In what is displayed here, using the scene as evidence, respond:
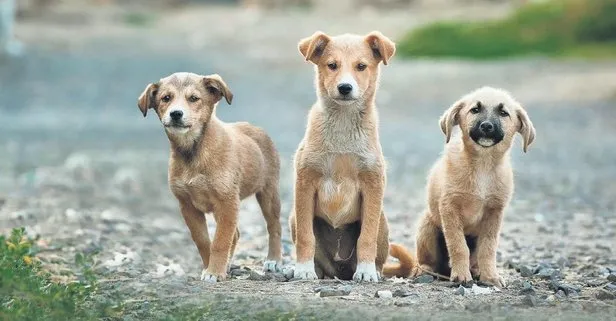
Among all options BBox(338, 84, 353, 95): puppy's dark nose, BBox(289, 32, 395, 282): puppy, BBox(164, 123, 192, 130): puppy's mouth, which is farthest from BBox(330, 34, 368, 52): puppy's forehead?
BBox(164, 123, 192, 130): puppy's mouth

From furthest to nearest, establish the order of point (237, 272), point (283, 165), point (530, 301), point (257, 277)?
point (283, 165) → point (237, 272) → point (257, 277) → point (530, 301)

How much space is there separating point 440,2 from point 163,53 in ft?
27.9

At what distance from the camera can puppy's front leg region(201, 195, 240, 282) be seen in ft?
26.1

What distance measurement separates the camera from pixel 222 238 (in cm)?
797

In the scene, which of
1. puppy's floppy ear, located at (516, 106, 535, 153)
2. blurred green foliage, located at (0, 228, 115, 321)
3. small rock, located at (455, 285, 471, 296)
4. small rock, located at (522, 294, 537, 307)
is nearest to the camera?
blurred green foliage, located at (0, 228, 115, 321)

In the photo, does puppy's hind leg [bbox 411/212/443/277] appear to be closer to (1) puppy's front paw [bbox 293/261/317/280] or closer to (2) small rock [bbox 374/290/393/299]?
(1) puppy's front paw [bbox 293/261/317/280]

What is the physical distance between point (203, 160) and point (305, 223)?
756 millimetres

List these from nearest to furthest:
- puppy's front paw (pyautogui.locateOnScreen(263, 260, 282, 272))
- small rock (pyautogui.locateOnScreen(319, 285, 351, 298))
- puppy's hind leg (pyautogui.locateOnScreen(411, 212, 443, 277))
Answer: small rock (pyautogui.locateOnScreen(319, 285, 351, 298))
puppy's hind leg (pyautogui.locateOnScreen(411, 212, 443, 277))
puppy's front paw (pyautogui.locateOnScreen(263, 260, 282, 272))

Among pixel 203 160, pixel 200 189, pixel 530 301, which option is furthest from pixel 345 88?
pixel 530 301

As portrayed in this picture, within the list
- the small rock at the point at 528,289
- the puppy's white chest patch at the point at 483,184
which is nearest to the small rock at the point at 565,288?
the small rock at the point at 528,289

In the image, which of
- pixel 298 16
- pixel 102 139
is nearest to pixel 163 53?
pixel 298 16

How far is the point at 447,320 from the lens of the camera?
22.1 ft

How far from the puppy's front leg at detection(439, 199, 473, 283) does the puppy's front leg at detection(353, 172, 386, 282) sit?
0.42m

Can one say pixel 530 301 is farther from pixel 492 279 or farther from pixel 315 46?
pixel 315 46
